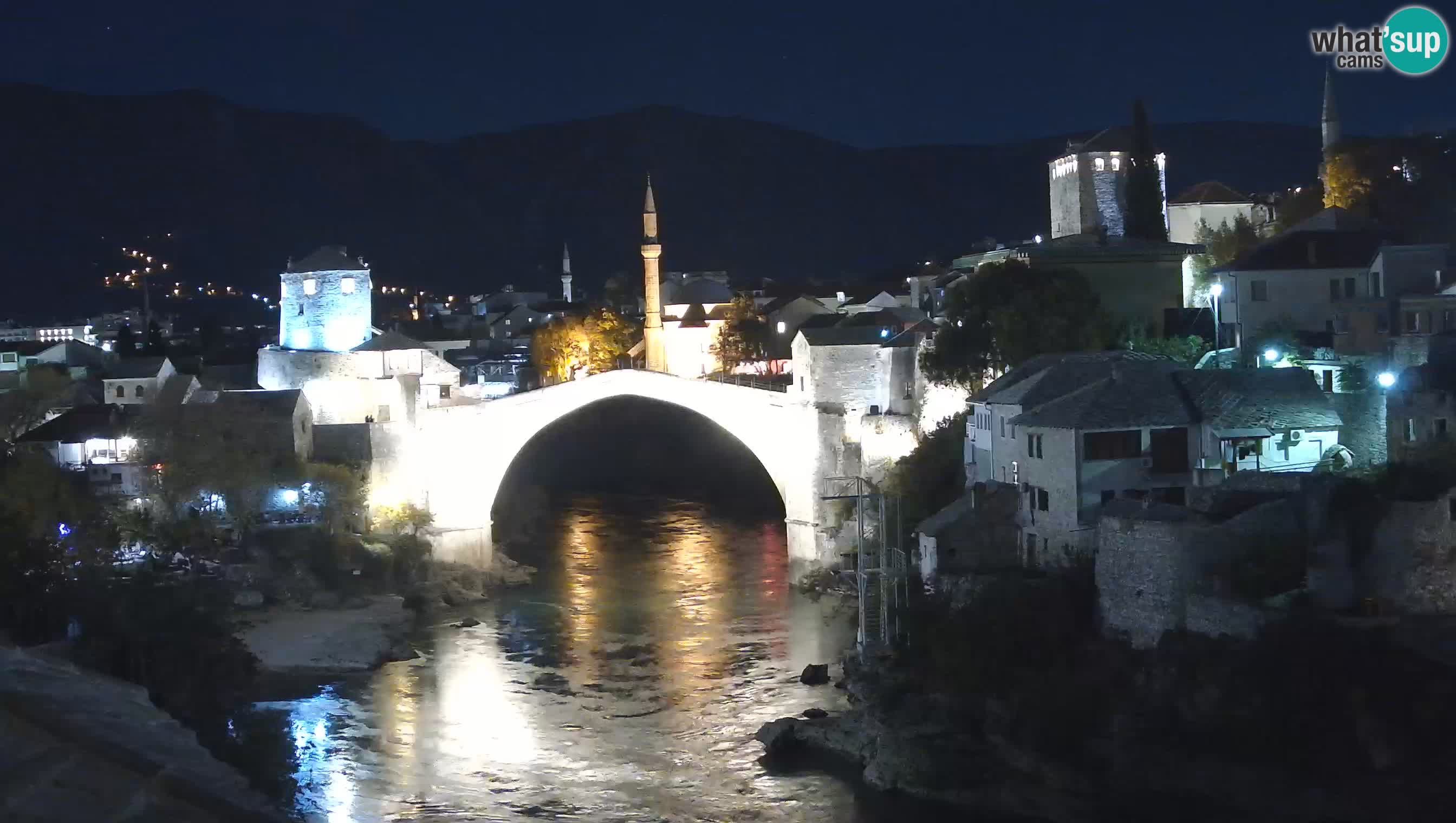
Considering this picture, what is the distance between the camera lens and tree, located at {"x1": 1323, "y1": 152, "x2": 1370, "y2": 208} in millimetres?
24250

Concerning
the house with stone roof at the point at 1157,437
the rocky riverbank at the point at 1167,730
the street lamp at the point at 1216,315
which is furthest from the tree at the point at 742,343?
the rocky riverbank at the point at 1167,730

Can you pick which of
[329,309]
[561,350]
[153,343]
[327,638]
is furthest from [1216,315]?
[153,343]

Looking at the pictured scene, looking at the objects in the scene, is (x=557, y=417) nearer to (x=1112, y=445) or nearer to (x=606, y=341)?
(x=606, y=341)

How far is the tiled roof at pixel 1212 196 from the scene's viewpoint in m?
27.6

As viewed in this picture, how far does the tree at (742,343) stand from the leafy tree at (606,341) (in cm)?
239

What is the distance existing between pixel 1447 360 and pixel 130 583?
13890 millimetres

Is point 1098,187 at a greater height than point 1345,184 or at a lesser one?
greater

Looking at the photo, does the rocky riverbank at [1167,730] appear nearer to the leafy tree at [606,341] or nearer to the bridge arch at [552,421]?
the bridge arch at [552,421]

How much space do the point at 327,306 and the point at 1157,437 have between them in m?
15.7

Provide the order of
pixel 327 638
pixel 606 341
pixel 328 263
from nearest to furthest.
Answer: pixel 327 638, pixel 328 263, pixel 606 341

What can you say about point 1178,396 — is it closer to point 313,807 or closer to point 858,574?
point 858,574

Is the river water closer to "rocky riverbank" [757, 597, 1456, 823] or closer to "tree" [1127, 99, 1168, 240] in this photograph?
"rocky riverbank" [757, 597, 1456, 823]

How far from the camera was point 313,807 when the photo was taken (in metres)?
14.6

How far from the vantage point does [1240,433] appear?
16.2 meters
